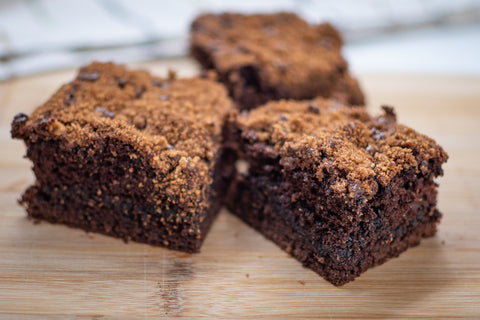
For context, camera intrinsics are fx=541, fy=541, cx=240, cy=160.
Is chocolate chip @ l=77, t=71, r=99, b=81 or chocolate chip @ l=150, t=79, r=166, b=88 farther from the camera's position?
chocolate chip @ l=150, t=79, r=166, b=88

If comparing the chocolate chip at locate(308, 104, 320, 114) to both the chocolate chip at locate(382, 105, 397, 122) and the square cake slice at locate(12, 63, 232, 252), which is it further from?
the square cake slice at locate(12, 63, 232, 252)

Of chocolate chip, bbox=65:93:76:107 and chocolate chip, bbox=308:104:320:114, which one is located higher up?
chocolate chip, bbox=65:93:76:107

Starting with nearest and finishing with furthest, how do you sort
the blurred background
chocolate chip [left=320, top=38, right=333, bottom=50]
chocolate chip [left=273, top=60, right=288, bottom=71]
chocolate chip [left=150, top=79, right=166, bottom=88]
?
1. chocolate chip [left=150, top=79, right=166, bottom=88]
2. chocolate chip [left=273, top=60, right=288, bottom=71]
3. chocolate chip [left=320, top=38, right=333, bottom=50]
4. the blurred background

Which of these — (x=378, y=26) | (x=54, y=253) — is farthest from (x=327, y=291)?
(x=378, y=26)

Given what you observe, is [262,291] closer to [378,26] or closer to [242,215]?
[242,215]

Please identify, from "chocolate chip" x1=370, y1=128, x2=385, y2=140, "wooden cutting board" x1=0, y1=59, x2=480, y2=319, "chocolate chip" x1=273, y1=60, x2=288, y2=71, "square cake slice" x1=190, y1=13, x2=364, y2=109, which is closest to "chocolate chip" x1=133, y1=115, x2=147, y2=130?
"wooden cutting board" x1=0, y1=59, x2=480, y2=319

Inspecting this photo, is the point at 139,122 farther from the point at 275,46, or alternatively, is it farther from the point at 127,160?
the point at 275,46

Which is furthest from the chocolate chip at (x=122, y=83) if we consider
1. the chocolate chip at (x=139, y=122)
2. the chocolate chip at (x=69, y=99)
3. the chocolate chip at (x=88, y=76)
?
the chocolate chip at (x=139, y=122)
